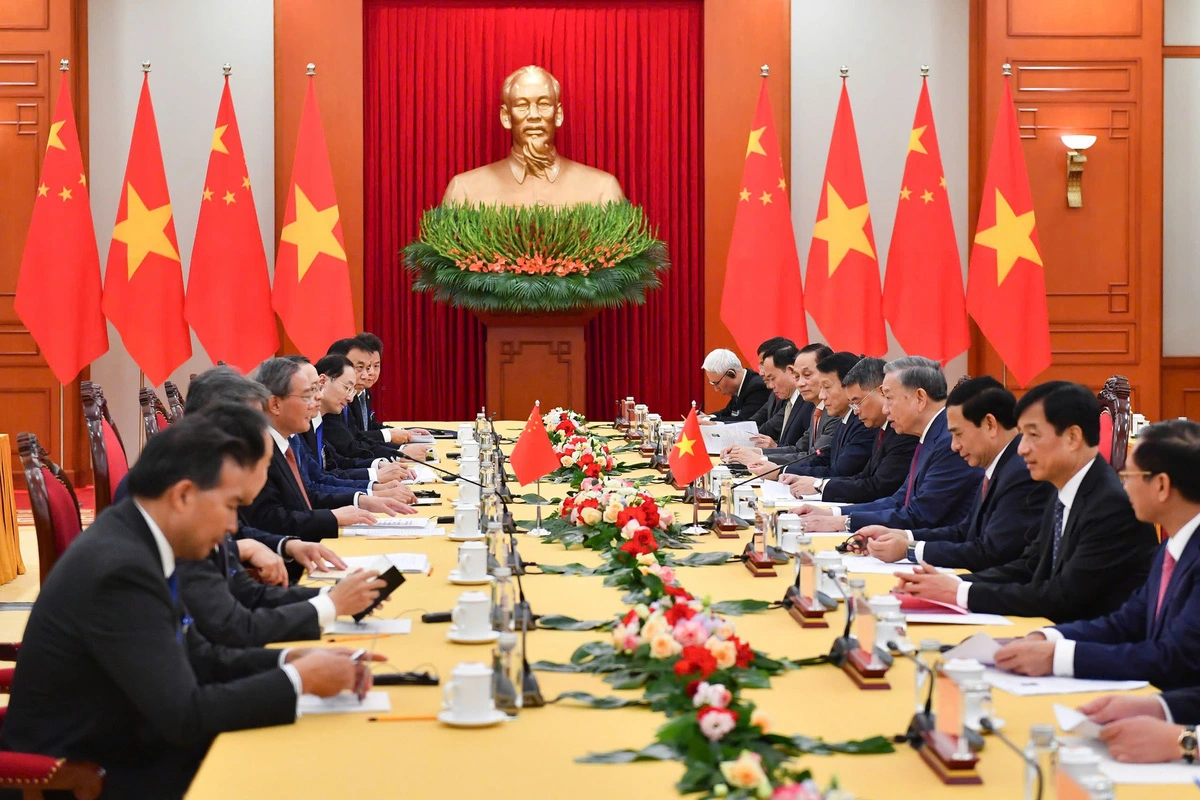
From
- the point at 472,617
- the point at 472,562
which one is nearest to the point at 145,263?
the point at 472,562

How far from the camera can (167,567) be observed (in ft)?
7.88

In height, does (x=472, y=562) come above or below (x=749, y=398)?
below

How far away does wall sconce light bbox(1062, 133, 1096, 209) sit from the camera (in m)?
9.96

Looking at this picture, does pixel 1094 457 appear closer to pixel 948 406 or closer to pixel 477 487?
pixel 948 406

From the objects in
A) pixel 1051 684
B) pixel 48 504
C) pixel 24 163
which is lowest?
pixel 1051 684

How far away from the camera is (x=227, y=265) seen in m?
9.21

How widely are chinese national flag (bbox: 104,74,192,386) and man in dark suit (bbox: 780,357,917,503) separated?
16.4ft

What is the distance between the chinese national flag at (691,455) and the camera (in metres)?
4.50

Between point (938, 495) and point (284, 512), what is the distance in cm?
221

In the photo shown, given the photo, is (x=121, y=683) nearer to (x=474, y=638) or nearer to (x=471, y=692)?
(x=471, y=692)

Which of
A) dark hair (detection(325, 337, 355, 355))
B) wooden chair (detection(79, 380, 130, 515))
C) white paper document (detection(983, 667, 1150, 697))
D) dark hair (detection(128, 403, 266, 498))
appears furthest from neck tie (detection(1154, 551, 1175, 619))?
dark hair (detection(325, 337, 355, 355))

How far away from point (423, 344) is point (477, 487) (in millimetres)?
5773

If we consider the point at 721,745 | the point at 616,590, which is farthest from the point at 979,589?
the point at 721,745

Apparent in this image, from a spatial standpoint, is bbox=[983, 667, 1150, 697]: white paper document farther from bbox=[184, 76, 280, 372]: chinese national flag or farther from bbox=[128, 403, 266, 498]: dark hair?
bbox=[184, 76, 280, 372]: chinese national flag
